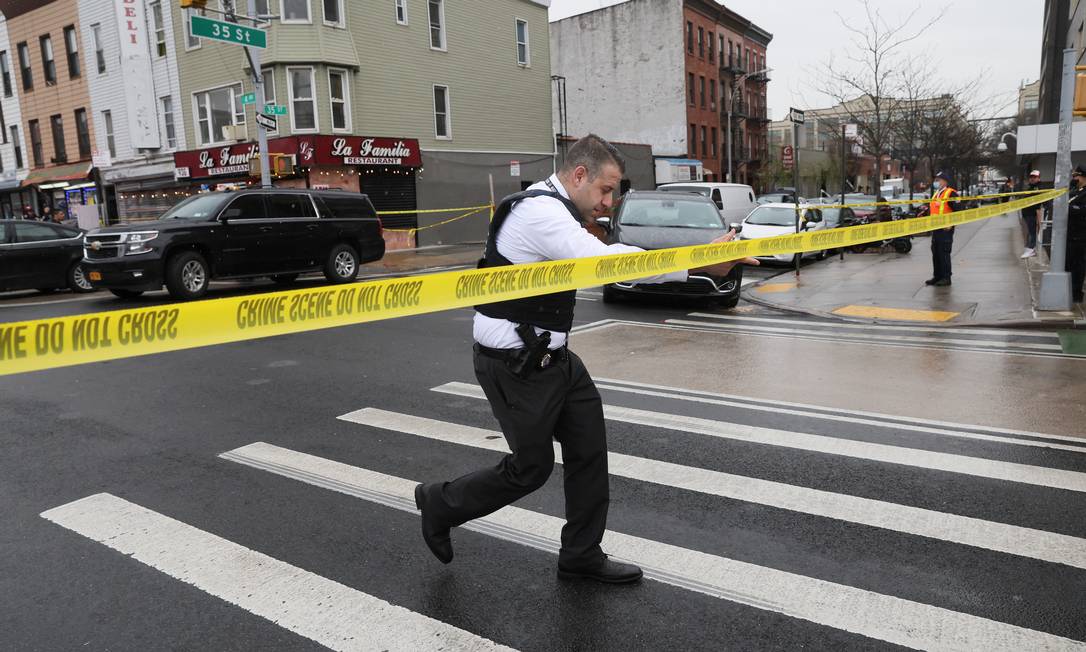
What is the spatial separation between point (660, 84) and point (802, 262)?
98.0 feet

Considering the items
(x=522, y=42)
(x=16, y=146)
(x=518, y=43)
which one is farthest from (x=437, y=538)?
(x=16, y=146)

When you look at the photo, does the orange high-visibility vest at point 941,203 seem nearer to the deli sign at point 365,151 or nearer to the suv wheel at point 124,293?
the suv wheel at point 124,293

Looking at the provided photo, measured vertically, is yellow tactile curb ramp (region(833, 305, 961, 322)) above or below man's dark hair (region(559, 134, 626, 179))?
below

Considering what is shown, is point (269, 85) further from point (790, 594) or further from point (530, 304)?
point (790, 594)

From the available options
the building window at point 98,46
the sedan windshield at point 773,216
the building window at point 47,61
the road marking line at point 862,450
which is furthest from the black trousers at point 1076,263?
the building window at point 47,61

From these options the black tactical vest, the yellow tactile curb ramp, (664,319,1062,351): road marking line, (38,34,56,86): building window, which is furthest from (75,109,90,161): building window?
the black tactical vest

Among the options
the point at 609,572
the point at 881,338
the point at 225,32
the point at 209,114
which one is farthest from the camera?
the point at 209,114

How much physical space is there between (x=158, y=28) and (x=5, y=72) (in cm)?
1359

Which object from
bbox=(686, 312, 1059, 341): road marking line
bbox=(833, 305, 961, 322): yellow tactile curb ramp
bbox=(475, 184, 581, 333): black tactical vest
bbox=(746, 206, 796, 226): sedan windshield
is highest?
bbox=(475, 184, 581, 333): black tactical vest

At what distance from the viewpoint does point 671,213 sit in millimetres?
14039

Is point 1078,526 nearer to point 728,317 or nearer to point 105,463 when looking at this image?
point 105,463

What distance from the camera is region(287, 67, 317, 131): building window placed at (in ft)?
86.6

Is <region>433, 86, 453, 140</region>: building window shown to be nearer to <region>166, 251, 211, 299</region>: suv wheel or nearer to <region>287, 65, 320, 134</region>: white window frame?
<region>287, 65, 320, 134</region>: white window frame

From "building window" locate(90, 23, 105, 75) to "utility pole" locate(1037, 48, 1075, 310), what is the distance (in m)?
33.9
